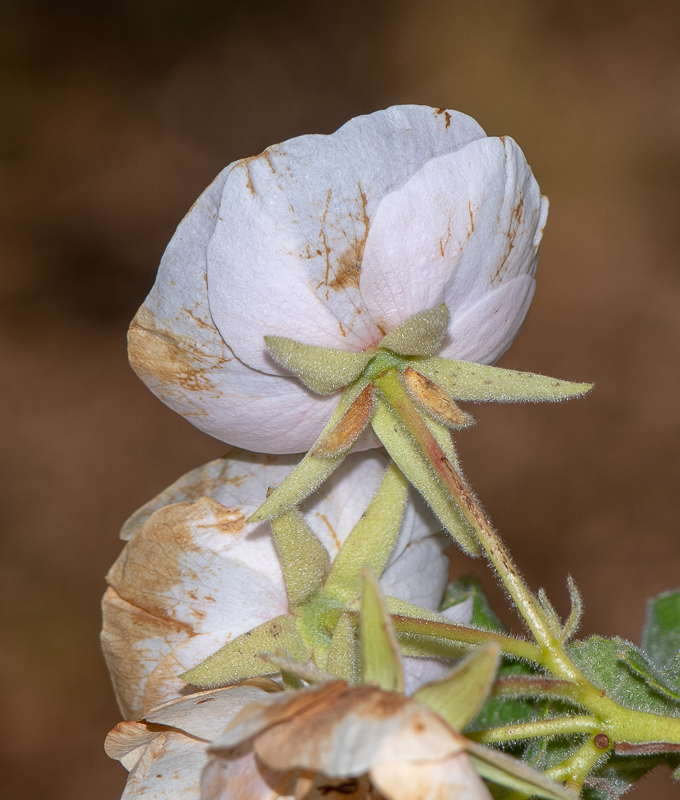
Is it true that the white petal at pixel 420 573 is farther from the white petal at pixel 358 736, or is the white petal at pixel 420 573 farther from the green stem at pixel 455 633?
the white petal at pixel 358 736

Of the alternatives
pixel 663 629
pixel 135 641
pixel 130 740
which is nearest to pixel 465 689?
pixel 130 740

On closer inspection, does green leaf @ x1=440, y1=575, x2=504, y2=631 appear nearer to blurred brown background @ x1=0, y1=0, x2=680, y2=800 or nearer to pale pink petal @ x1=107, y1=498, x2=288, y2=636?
pale pink petal @ x1=107, y1=498, x2=288, y2=636

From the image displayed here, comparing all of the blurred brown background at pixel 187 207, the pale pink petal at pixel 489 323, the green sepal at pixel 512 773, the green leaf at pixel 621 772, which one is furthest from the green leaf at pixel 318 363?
the blurred brown background at pixel 187 207

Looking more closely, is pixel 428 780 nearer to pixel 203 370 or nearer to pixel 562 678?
pixel 562 678

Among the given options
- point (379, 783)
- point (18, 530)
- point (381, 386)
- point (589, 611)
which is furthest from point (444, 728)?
point (18, 530)

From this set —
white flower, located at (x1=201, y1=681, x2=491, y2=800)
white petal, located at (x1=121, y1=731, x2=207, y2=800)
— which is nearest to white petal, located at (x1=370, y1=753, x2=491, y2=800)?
white flower, located at (x1=201, y1=681, x2=491, y2=800)

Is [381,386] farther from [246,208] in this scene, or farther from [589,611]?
[589,611]
